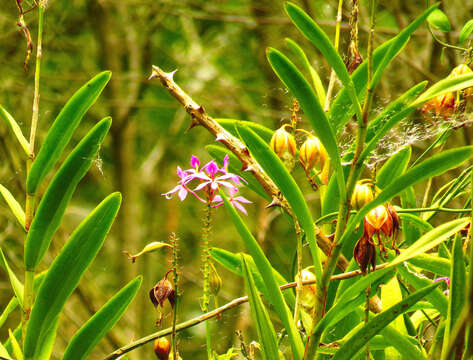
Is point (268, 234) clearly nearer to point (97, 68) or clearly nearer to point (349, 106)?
point (97, 68)

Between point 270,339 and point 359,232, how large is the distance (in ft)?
0.53

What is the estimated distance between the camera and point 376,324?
29 centimetres

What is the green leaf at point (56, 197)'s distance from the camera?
0.35 metres

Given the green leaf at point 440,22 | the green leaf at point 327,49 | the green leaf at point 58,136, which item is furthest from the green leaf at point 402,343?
the green leaf at point 440,22

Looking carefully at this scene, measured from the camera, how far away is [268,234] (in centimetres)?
269

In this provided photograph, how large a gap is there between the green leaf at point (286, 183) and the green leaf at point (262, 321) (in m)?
0.04

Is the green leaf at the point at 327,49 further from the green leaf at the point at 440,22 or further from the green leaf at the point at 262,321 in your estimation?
the green leaf at the point at 440,22

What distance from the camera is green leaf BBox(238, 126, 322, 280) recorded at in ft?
1.10

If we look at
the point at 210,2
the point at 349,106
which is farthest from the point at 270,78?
the point at 349,106


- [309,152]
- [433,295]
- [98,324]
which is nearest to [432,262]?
[433,295]

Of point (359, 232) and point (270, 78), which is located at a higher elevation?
point (270, 78)

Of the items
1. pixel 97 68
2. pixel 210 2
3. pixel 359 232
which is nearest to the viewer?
pixel 359 232

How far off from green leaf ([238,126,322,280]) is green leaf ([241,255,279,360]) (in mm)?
43

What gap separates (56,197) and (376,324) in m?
0.22
